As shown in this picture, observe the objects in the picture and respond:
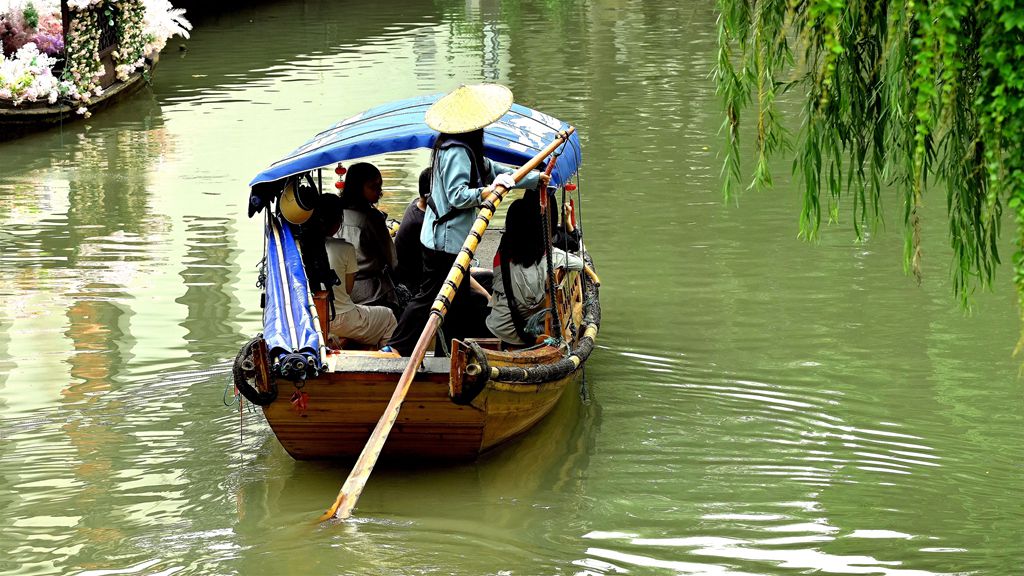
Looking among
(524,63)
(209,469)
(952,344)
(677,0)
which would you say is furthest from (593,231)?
(677,0)

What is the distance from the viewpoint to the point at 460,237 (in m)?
6.60

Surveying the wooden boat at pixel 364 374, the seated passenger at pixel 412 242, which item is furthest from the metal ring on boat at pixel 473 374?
the seated passenger at pixel 412 242

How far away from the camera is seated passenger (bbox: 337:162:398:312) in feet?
23.3

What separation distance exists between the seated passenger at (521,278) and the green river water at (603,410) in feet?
1.96

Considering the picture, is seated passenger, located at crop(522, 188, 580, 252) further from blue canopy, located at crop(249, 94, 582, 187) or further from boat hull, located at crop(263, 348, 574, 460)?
boat hull, located at crop(263, 348, 574, 460)

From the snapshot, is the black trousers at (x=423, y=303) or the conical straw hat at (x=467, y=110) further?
the black trousers at (x=423, y=303)

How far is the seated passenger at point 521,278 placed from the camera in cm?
707

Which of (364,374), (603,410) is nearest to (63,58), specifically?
(603,410)

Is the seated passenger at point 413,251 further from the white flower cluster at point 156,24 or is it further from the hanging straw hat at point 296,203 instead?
the white flower cluster at point 156,24

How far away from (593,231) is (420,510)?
5776 mm

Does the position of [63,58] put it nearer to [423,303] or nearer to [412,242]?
[412,242]

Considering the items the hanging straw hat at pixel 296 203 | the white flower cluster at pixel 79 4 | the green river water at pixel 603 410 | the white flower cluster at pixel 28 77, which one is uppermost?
the white flower cluster at pixel 79 4

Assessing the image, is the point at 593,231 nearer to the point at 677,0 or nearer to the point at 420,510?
the point at 420,510

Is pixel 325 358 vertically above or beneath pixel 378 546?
above
